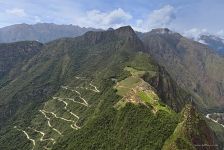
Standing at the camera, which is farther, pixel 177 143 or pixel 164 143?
pixel 164 143

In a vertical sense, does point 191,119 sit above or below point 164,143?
above

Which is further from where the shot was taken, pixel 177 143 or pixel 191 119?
pixel 191 119
